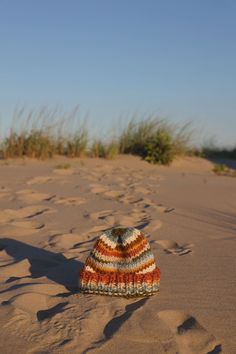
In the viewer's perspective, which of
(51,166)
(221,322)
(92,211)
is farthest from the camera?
(51,166)

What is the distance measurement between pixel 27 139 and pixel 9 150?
0.41m

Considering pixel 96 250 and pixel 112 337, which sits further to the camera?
pixel 96 250

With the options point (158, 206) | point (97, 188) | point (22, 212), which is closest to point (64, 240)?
point (22, 212)

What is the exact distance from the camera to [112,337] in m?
2.09

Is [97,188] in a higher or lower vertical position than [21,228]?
higher

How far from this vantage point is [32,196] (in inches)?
223

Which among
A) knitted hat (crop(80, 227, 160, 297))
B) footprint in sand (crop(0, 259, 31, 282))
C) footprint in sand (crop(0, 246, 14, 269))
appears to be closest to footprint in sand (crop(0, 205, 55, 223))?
footprint in sand (crop(0, 246, 14, 269))

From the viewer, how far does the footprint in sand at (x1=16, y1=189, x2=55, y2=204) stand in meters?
5.50

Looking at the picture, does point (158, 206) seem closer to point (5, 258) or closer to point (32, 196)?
point (32, 196)

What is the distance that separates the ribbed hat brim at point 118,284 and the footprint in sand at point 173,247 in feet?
3.10

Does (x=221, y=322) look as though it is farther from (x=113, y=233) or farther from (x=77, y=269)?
(x=77, y=269)

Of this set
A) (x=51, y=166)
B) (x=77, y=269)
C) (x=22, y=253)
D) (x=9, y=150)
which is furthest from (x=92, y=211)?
(x=9, y=150)

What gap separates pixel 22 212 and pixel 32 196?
2.98 ft

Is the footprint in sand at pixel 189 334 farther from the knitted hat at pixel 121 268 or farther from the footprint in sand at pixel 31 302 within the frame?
the footprint in sand at pixel 31 302
